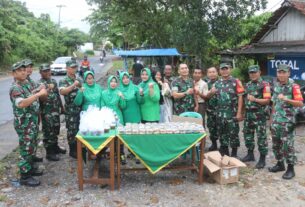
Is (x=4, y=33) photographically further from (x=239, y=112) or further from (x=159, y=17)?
(x=239, y=112)

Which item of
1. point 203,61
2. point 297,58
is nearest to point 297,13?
point 297,58

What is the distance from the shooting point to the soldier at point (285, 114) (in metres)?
5.22

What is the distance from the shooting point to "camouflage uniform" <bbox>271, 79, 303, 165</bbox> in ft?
17.3

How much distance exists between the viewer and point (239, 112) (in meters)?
6.06

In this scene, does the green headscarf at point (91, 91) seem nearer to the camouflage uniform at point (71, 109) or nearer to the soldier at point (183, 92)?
the camouflage uniform at point (71, 109)

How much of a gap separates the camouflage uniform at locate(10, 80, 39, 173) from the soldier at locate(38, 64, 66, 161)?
0.93 meters

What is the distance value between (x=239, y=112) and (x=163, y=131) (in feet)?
5.42

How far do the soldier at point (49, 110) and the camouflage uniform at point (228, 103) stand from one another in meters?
2.89

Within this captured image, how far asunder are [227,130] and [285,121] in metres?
1.20

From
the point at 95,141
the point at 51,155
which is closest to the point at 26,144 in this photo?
the point at 95,141

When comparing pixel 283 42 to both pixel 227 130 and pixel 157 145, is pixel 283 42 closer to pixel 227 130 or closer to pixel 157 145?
pixel 227 130

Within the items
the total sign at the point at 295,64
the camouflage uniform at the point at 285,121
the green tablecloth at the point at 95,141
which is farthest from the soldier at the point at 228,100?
the total sign at the point at 295,64

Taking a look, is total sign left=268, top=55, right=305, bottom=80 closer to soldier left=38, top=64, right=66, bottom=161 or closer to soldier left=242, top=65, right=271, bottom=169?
soldier left=242, top=65, right=271, bottom=169

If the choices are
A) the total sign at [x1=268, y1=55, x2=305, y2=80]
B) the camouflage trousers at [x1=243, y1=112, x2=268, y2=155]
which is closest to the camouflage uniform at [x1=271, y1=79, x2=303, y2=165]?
the camouflage trousers at [x1=243, y1=112, x2=268, y2=155]
